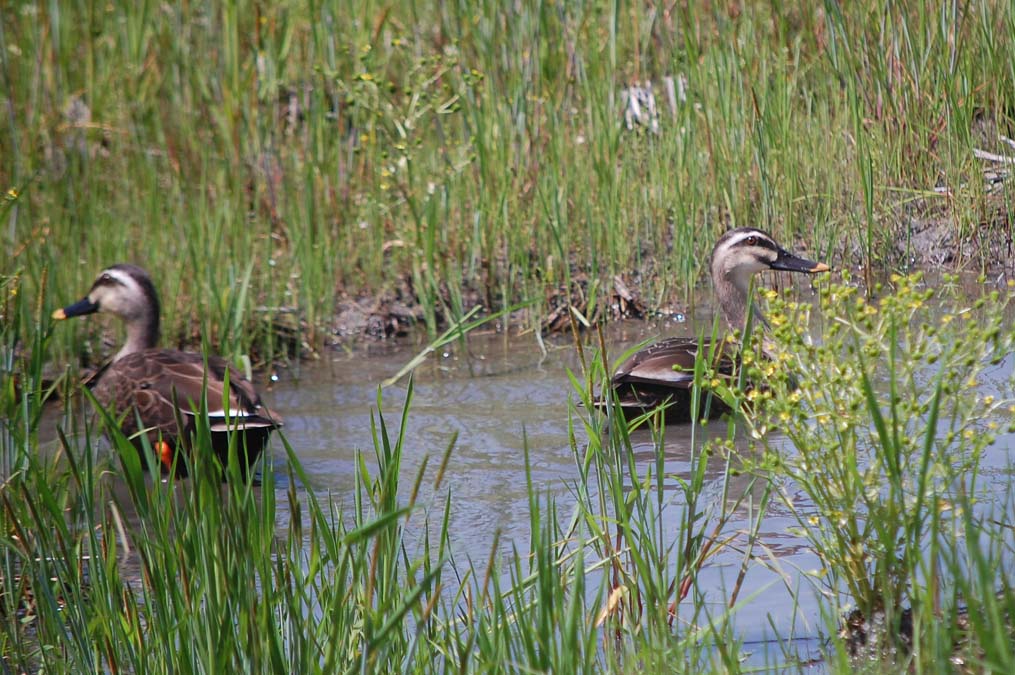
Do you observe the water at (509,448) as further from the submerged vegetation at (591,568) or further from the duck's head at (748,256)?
the duck's head at (748,256)

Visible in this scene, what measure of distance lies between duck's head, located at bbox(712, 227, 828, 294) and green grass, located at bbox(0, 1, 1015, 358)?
160 mm

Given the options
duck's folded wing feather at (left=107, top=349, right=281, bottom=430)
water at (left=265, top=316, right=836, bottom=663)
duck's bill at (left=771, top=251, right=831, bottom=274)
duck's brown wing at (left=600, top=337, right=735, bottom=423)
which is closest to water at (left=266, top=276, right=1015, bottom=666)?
water at (left=265, top=316, right=836, bottom=663)

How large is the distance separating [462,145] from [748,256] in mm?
2334

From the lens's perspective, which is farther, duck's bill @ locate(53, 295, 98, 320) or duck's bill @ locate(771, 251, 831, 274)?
duck's bill @ locate(53, 295, 98, 320)

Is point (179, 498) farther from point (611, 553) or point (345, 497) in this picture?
point (611, 553)

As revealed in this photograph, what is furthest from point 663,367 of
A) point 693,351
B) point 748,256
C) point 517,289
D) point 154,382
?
point 154,382

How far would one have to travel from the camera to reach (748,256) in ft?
22.0

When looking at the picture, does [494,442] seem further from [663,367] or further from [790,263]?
[790,263]

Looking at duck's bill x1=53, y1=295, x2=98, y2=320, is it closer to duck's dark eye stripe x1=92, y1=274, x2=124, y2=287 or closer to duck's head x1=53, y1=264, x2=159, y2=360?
duck's head x1=53, y1=264, x2=159, y2=360

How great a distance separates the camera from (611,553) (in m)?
3.44

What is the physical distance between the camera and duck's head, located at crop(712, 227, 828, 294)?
6.67 meters

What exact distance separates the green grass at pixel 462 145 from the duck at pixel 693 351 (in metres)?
0.18

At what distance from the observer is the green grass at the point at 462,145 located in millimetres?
6086

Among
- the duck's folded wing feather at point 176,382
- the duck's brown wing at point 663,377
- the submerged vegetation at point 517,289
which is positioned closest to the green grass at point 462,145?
the submerged vegetation at point 517,289
